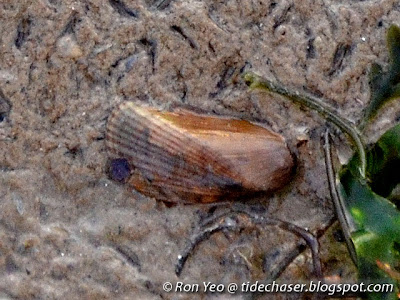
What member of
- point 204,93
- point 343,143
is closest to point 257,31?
point 204,93

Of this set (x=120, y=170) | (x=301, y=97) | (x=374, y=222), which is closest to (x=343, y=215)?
(x=374, y=222)

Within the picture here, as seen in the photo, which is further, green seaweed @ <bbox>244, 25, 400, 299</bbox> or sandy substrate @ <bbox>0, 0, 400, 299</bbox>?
sandy substrate @ <bbox>0, 0, 400, 299</bbox>

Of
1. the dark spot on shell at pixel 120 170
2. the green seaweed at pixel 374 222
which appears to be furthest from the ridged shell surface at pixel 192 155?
the green seaweed at pixel 374 222

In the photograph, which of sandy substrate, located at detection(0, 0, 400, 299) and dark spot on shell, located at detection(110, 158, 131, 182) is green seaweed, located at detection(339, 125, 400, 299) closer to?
sandy substrate, located at detection(0, 0, 400, 299)

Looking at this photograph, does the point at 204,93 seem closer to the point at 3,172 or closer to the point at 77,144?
the point at 77,144

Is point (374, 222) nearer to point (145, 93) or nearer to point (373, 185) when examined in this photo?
point (373, 185)

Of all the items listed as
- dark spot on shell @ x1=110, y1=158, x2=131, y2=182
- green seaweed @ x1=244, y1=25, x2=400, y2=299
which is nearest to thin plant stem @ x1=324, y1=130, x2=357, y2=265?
green seaweed @ x1=244, y1=25, x2=400, y2=299

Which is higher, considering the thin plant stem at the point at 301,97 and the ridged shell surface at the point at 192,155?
the thin plant stem at the point at 301,97

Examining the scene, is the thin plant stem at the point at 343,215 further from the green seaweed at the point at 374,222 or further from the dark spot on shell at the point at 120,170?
the dark spot on shell at the point at 120,170
